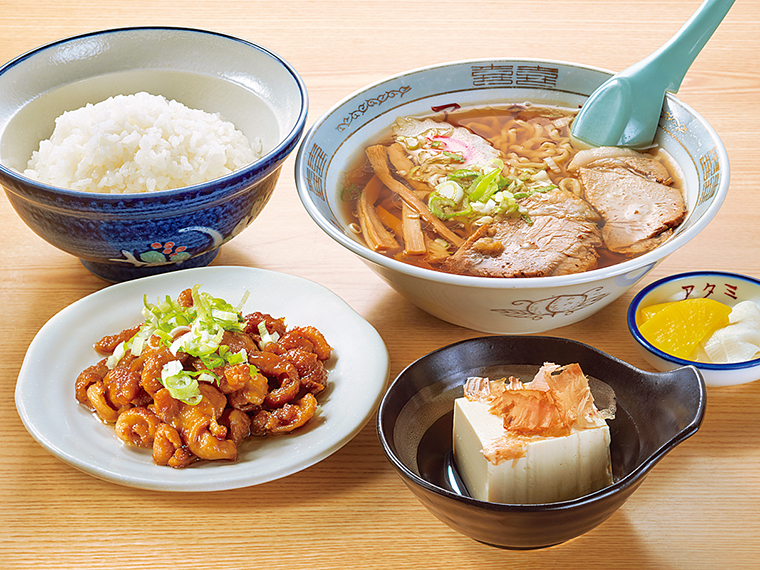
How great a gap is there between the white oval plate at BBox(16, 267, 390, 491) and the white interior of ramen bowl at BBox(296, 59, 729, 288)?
0.17 meters

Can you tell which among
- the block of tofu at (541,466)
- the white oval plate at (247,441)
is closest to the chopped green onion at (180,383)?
the white oval plate at (247,441)

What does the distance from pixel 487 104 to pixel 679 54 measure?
16.9 inches

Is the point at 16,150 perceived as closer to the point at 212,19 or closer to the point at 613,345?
the point at 613,345

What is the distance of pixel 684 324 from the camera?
117 centimetres

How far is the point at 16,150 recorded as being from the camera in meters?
1.43

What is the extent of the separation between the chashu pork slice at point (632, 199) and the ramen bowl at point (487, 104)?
0.04 metres

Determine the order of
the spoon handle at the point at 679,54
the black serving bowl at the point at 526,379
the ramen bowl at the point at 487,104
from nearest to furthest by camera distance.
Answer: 1. the black serving bowl at the point at 526,379
2. the ramen bowl at the point at 487,104
3. the spoon handle at the point at 679,54

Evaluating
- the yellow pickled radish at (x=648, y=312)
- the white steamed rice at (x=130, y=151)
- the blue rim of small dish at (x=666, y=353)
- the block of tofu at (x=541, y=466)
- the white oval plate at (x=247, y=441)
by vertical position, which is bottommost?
the white oval plate at (x=247, y=441)

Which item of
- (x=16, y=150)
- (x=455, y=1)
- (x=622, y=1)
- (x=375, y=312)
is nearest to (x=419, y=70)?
(x=375, y=312)

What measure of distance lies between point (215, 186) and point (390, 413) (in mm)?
531

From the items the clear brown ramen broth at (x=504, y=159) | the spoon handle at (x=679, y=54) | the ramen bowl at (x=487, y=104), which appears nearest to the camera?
the ramen bowl at (x=487, y=104)

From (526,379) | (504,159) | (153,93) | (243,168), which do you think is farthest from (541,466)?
(153,93)

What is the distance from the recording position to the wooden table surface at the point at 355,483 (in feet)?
3.08

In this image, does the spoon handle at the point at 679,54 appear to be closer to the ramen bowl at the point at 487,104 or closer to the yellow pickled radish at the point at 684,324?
the ramen bowl at the point at 487,104
